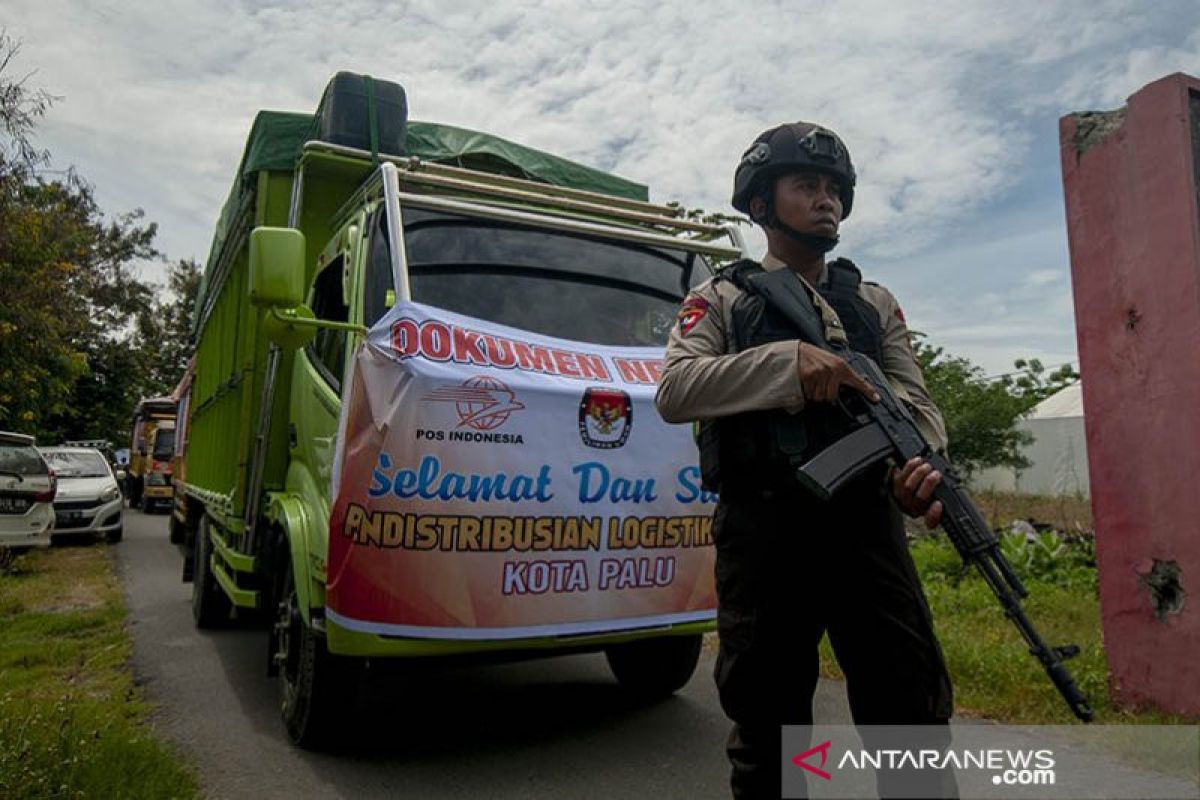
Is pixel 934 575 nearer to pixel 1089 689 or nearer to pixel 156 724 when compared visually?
pixel 1089 689

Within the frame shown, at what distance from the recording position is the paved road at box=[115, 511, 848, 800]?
324cm

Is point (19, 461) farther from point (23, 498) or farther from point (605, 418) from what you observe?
point (605, 418)

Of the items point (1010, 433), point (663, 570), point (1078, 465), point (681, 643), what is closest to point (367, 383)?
point (663, 570)

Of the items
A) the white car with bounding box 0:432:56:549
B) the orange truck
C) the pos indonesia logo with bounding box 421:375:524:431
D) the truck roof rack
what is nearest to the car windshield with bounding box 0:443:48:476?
the white car with bounding box 0:432:56:549

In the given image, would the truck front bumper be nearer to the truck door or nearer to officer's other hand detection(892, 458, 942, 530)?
the truck door

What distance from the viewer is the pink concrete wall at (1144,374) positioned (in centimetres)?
358

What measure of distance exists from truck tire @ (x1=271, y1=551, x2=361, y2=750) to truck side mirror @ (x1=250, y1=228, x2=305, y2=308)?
127 cm

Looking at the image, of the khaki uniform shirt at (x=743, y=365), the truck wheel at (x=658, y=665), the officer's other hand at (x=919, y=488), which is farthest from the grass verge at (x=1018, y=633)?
the officer's other hand at (x=919, y=488)

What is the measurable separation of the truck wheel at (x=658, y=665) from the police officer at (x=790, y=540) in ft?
7.24

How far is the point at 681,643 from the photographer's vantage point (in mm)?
4242

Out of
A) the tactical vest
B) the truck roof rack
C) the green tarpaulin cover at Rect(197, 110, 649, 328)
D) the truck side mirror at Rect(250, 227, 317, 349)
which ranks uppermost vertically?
the green tarpaulin cover at Rect(197, 110, 649, 328)

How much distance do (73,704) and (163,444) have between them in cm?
1705

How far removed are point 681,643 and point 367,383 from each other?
6.99 ft

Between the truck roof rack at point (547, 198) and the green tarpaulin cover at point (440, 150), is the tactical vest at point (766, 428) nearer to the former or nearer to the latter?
the truck roof rack at point (547, 198)
